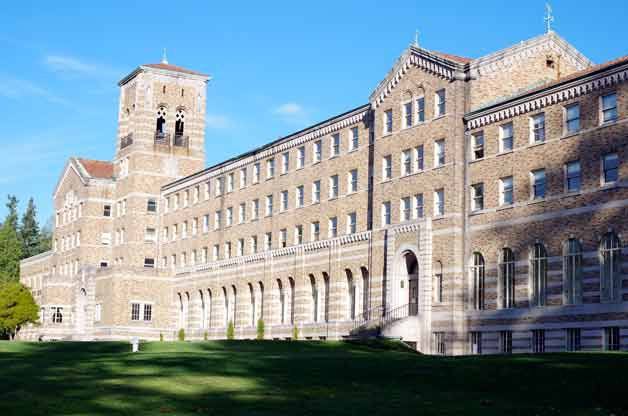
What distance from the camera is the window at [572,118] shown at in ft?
164

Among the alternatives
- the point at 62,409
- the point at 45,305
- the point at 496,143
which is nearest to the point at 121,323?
the point at 45,305

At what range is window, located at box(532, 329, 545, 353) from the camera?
50281 millimetres

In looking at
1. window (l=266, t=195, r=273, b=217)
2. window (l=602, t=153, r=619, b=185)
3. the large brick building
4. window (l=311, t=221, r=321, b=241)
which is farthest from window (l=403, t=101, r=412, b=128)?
window (l=266, t=195, r=273, b=217)

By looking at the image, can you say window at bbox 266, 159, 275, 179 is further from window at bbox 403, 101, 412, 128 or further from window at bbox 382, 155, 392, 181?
window at bbox 403, 101, 412, 128

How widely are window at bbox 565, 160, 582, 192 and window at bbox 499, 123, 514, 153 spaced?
172 inches

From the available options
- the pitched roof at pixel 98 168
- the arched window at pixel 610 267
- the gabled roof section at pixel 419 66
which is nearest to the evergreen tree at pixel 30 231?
the pitched roof at pixel 98 168

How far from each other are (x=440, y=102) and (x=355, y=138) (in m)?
9.83

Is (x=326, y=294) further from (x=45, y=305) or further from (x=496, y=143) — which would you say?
(x=45, y=305)

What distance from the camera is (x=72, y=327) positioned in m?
95.5

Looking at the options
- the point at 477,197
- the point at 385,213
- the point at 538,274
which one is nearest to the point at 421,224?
the point at 477,197

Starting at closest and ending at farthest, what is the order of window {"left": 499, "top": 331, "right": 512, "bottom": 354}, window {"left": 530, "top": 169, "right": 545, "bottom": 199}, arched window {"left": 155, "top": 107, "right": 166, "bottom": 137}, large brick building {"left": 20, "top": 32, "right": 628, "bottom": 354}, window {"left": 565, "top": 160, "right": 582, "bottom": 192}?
large brick building {"left": 20, "top": 32, "right": 628, "bottom": 354} < window {"left": 565, "top": 160, "right": 582, "bottom": 192} < window {"left": 530, "top": 169, "right": 545, "bottom": 199} < window {"left": 499, "top": 331, "right": 512, "bottom": 354} < arched window {"left": 155, "top": 107, "right": 166, "bottom": 137}

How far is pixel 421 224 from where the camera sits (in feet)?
187

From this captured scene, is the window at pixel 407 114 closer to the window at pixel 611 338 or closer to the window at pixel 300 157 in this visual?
the window at pixel 300 157

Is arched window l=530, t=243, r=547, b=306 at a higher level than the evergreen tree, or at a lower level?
lower
